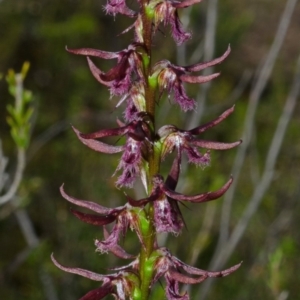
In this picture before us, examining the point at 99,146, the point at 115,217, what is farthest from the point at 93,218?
the point at 99,146

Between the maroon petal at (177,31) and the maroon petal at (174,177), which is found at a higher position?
the maroon petal at (177,31)

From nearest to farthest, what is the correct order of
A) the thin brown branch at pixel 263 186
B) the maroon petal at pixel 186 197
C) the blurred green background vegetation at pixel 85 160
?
1. the maroon petal at pixel 186 197
2. the thin brown branch at pixel 263 186
3. the blurred green background vegetation at pixel 85 160

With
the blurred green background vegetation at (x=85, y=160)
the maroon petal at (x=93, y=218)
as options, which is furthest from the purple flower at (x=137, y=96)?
the blurred green background vegetation at (x=85, y=160)

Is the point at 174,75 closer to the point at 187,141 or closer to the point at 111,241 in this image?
the point at 187,141

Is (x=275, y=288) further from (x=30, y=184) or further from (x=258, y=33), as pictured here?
(x=258, y=33)

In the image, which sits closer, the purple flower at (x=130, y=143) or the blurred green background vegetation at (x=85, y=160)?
the purple flower at (x=130, y=143)

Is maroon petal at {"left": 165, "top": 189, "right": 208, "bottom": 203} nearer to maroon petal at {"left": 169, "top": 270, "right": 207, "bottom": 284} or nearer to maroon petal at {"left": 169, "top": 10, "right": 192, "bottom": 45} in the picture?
maroon petal at {"left": 169, "top": 270, "right": 207, "bottom": 284}

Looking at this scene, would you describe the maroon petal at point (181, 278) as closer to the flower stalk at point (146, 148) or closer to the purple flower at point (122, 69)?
the flower stalk at point (146, 148)
